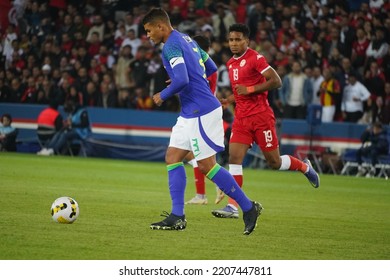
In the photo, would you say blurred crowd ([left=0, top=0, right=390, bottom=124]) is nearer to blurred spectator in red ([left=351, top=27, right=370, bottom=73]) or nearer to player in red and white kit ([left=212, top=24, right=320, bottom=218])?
blurred spectator in red ([left=351, top=27, right=370, bottom=73])

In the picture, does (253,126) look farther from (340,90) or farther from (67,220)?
(340,90)

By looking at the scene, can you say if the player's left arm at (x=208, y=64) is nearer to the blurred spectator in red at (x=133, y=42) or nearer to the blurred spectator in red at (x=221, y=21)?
the blurred spectator in red at (x=221, y=21)

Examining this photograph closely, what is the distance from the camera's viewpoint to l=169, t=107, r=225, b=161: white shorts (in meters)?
10.1

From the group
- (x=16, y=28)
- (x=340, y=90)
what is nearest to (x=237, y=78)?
(x=340, y=90)

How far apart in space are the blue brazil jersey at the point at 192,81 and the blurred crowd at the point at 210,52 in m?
13.8

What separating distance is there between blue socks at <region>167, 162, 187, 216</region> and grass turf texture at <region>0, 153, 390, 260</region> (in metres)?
0.29

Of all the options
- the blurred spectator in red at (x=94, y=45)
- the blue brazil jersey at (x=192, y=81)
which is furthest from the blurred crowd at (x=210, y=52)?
the blue brazil jersey at (x=192, y=81)

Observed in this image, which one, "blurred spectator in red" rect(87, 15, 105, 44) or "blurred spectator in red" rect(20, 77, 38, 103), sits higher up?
"blurred spectator in red" rect(87, 15, 105, 44)

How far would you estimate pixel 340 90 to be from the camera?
942 inches

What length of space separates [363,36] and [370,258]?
1652 centimetres

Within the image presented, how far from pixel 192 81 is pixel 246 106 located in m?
2.71

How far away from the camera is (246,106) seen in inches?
508

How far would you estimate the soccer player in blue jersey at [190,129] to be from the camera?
33.1 ft

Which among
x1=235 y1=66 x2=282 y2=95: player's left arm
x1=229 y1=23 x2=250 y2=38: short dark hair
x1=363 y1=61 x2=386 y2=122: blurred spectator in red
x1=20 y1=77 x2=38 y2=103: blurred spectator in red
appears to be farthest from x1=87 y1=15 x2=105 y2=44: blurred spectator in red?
x1=235 y1=66 x2=282 y2=95: player's left arm
